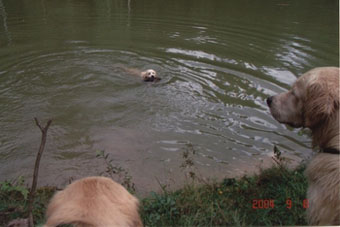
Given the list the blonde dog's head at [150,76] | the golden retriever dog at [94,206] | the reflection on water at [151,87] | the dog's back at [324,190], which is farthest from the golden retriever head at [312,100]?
the blonde dog's head at [150,76]

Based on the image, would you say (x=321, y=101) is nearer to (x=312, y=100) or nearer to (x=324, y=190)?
(x=312, y=100)

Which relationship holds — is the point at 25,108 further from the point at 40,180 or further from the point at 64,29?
the point at 64,29

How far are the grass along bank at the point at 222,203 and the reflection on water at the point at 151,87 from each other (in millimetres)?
678

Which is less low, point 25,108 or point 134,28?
point 134,28

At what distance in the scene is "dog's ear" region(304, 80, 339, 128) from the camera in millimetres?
2652

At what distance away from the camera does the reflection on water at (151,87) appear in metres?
5.33

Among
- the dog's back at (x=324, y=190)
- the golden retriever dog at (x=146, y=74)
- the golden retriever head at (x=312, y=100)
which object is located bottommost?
the golden retriever dog at (x=146, y=74)

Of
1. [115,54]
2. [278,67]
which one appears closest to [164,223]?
[278,67]

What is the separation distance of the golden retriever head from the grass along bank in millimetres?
883

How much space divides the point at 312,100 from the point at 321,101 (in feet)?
0.35

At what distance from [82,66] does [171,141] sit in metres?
4.43

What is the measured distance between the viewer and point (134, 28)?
1259cm

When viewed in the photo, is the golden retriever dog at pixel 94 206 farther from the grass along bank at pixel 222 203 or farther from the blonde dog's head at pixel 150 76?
the blonde dog's head at pixel 150 76
